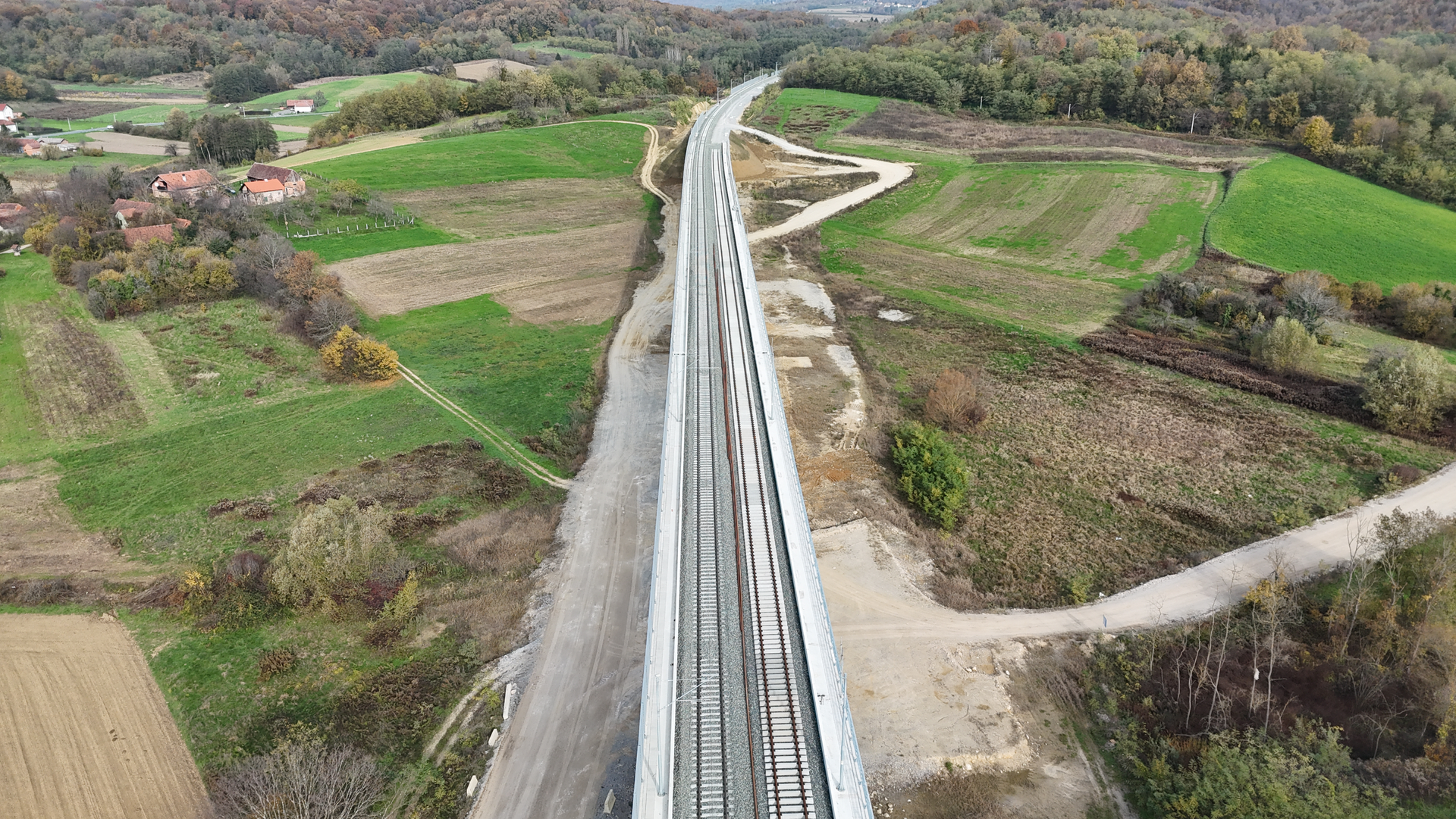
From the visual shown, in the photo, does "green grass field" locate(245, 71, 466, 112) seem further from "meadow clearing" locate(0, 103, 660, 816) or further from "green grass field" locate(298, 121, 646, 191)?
"meadow clearing" locate(0, 103, 660, 816)

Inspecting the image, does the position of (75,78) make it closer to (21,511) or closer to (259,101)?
(259,101)

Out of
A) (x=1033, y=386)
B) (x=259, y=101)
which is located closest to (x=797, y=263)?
(x=1033, y=386)

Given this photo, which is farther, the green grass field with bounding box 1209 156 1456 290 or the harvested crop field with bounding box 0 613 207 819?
the green grass field with bounding box 1209 156 1456 290

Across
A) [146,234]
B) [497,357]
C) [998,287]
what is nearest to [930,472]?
[497,357]

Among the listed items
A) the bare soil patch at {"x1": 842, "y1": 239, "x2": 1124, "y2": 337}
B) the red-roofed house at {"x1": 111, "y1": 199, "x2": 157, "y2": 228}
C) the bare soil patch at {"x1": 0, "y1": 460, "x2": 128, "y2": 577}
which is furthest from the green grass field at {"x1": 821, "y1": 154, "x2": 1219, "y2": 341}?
the red-roofed house at {"x1": 111, "y1": 199, "x2": 157, "y2": 228}

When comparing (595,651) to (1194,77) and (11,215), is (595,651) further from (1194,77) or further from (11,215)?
(1194,77)

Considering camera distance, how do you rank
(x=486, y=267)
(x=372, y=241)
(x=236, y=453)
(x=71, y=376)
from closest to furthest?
(x=236, y=453) → (x=71, y=376) → (x=486, y=267) → (x=372, y=241)
